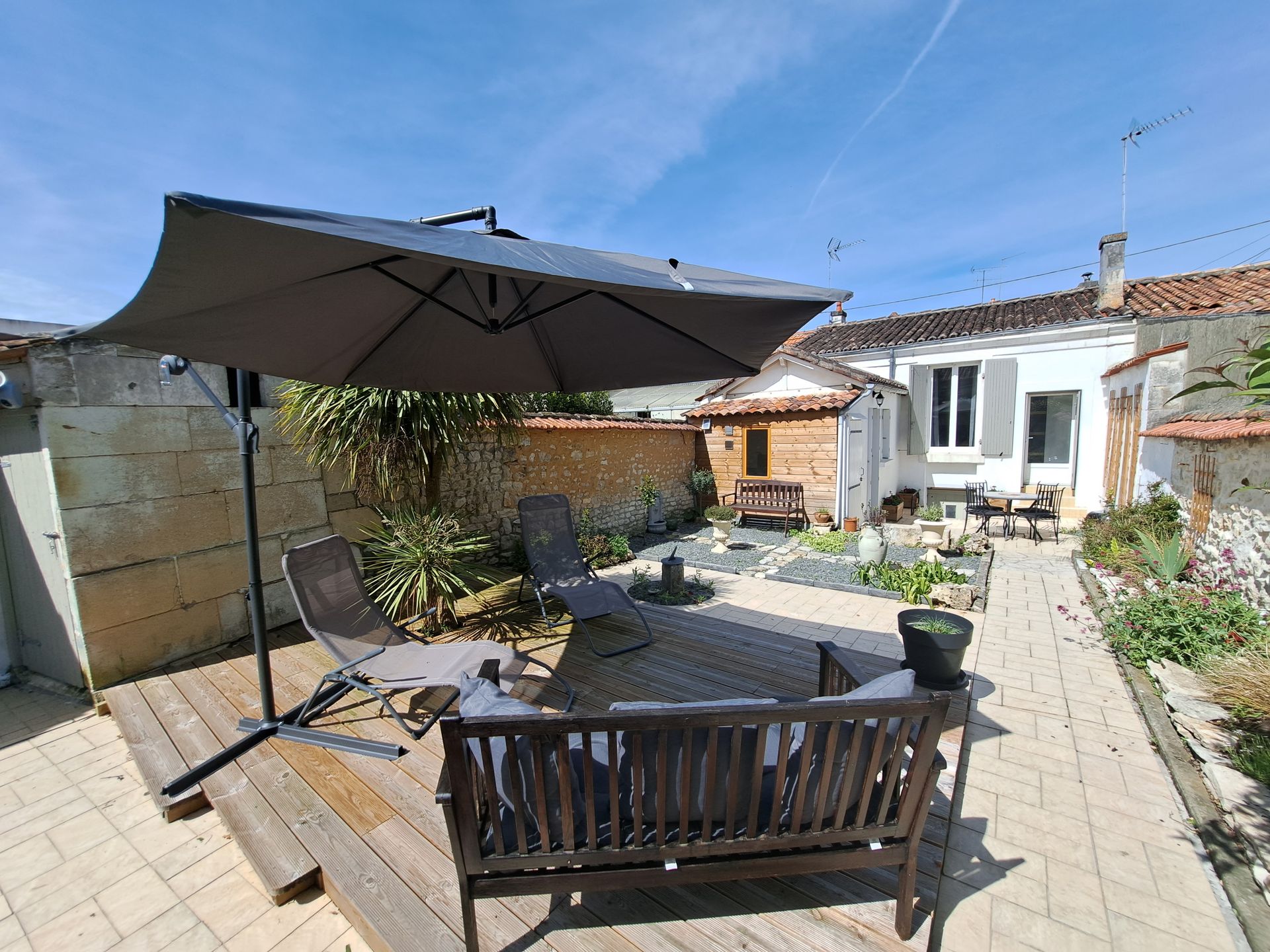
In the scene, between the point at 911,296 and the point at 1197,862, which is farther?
the point at 911,296

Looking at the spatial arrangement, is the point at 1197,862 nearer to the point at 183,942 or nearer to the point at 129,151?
the point at 183,942

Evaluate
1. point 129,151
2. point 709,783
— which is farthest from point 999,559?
point 129,151

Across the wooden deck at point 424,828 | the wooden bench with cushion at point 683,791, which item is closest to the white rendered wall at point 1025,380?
the wooden deck at point 424,828

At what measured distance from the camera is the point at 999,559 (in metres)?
8.27

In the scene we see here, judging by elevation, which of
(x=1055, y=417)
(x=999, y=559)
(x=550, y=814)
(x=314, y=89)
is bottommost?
(x=999, y=559)

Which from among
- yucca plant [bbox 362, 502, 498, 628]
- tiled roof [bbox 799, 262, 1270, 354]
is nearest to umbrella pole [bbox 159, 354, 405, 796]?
yucca plant [bbox 362, 502, 498, 628]

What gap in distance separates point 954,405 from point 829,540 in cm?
615

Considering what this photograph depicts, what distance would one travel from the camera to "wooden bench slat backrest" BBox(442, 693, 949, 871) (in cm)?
162

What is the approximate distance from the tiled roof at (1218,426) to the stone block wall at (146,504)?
352 inches

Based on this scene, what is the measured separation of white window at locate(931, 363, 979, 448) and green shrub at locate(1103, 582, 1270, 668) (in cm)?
821

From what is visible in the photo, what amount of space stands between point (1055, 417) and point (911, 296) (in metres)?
5.69

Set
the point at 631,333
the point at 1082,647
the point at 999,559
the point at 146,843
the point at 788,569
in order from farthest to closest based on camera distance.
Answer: the point at 999,559
the point at 788,569
the point at 1082,647
the point at 631,333
the point at 146,843

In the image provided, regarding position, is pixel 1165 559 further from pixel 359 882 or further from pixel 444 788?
pixel 359 882

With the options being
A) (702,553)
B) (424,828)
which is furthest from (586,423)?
(424,828)
